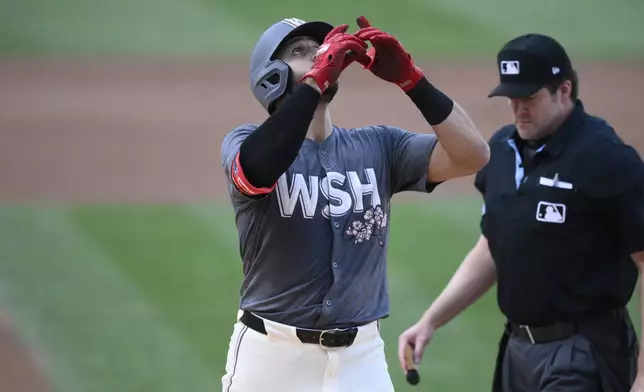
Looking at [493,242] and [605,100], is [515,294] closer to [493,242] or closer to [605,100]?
[493,242]

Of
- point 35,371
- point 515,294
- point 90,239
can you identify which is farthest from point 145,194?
point 515,294

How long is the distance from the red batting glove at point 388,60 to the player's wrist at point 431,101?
0.06 ft

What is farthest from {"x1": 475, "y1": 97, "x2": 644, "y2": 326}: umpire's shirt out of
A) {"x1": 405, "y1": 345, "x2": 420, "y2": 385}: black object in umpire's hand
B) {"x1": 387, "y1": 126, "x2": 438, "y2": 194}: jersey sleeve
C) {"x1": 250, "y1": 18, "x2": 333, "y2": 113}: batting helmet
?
{"x1": 250, "y1": 18, "x2": 333, "y2": 113}: batting helmet

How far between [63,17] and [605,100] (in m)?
5.53

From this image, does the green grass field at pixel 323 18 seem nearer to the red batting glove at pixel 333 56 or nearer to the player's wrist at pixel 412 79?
the player's wrist at pixel 412 79

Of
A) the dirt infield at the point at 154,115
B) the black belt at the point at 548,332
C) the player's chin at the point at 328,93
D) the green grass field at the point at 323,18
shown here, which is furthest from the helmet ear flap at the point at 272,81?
the green grass field at the point at 323,18

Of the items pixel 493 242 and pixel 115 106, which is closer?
pixel 493 242

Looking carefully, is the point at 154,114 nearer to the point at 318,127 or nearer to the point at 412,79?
the point at 318,127

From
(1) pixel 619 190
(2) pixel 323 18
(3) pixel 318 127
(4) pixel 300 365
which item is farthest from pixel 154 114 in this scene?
(4) pixel 300 365

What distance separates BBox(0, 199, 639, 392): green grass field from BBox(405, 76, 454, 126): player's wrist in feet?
9.46

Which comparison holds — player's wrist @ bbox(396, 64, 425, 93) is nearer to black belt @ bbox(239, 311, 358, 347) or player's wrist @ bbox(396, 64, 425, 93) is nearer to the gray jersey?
the gray jersey

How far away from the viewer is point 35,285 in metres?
6.68

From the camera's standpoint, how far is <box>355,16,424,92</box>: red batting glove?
108 inches

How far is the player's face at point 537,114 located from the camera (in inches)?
151
